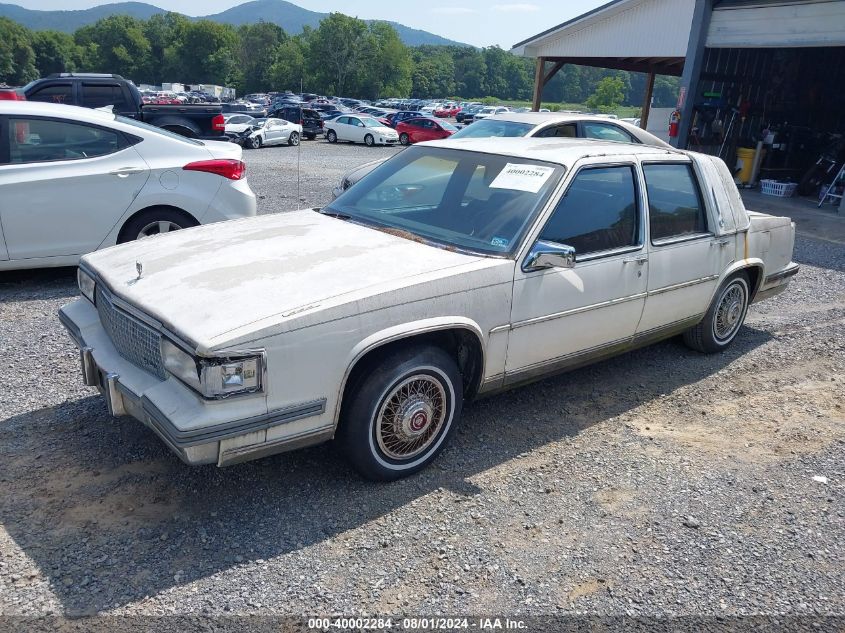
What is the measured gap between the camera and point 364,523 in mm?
3270

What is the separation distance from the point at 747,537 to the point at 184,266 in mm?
3064

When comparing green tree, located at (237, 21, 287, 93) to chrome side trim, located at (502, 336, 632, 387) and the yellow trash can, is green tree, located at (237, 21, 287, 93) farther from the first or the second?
chrome side trim, located at (502, 336, 632, 387)

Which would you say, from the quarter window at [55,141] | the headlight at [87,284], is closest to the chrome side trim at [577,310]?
the headlight at [87,284]

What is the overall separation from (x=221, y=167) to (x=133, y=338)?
12.3ft

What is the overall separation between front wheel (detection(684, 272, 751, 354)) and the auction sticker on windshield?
2.01 m

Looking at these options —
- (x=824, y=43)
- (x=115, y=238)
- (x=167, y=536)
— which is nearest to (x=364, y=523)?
(x=167, y=536)

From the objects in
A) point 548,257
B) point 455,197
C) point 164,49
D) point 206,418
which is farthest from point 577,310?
point 164,49

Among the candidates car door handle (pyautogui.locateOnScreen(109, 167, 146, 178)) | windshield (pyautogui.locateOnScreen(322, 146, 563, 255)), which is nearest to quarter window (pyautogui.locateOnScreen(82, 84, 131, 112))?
car door handle (pyautogui.locateOnScreen(109, 167, 146, 178))

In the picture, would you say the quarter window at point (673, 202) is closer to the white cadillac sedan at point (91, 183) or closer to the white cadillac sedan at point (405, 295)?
the white cadillac sedan at point (405, 295)

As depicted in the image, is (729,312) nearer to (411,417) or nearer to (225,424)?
(411,417)

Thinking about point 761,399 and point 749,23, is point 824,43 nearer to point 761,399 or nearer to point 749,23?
point 749,23

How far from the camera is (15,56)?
134m

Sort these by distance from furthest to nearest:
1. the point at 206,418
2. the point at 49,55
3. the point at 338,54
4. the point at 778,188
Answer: the point at 49,55 < the point at 338,54 < the point at 778,188 < the point at 206,418

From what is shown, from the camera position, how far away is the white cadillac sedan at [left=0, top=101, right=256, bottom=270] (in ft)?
19.2
